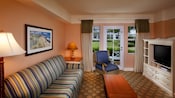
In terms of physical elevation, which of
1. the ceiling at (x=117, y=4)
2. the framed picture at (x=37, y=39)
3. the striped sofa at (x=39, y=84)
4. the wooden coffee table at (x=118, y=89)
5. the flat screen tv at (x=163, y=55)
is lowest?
the wooden coffee table at (x=118, y=89)

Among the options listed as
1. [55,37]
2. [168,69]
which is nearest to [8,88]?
[55,37]

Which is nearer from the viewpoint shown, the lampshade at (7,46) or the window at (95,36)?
the lampshade at (7,46)

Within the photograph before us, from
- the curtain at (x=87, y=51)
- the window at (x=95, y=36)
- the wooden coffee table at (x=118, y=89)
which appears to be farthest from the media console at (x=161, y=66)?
the curtain at (x=87, y=51)

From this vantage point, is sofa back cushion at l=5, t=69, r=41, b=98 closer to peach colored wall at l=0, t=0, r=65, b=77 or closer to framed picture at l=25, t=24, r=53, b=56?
peach colored wall at l=0, t=0, r=65, b=77

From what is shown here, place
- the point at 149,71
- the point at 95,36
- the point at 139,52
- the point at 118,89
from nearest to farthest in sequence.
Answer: the point at 118,89, the point at 149,71, the point at 139,52, the point at 95,36

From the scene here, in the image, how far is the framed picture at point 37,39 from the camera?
3.03 meters

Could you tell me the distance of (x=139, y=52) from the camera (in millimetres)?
6059

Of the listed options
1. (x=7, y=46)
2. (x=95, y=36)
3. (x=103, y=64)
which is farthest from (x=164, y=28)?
(x=7, y=46)

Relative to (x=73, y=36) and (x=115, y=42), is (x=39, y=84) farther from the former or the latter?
(x=115, y=42)

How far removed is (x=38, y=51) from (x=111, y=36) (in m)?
3.68

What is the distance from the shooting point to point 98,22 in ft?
20.5

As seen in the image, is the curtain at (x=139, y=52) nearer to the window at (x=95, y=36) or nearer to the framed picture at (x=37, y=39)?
the window at (x=95, y=36)

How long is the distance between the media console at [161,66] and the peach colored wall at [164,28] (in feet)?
1.88

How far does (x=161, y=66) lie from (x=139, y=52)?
1.61m
